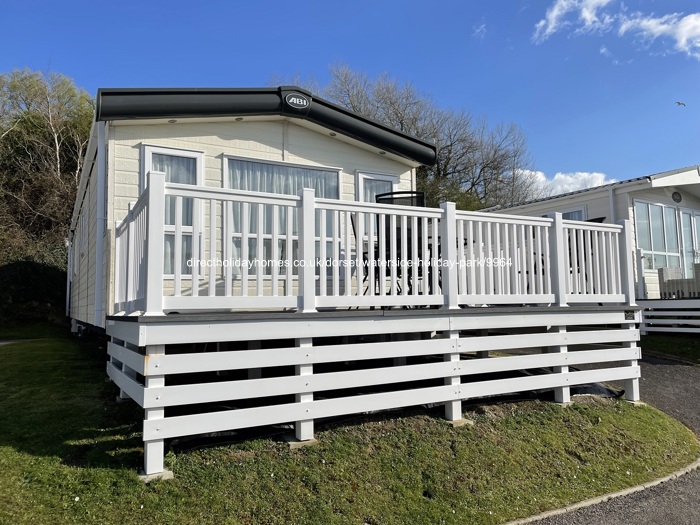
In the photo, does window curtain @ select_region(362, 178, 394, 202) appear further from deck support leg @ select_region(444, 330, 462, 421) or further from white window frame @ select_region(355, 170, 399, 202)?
deck support leg @ select_region(444, 330, 462, 421)

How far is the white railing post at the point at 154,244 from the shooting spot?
10.6 feet

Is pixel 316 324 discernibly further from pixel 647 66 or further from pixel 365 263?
pixel 647 66

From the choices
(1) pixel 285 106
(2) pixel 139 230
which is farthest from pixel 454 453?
(1) pixel 285 106

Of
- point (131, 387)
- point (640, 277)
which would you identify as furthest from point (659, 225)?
point (131, 387)

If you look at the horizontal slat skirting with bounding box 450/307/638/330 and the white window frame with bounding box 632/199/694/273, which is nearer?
the horizontal slat skirting with bounding box 450/307/638/330

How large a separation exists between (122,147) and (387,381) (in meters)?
4.01

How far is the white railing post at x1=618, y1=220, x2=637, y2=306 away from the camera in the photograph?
17.9ft

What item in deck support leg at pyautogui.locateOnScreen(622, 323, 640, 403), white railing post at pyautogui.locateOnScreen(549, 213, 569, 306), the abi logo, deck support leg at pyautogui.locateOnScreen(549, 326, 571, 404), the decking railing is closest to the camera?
the decking railing

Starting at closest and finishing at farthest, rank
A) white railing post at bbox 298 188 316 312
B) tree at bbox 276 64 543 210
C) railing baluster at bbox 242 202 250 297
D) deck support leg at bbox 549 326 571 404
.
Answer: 1. railing baluster at bbox 242 202 250 297
2. white railing post at bbox 298 188 316 312
3. deck support leg at bbox 549 326 571 404
4. tree at bbox 276 64 543 210

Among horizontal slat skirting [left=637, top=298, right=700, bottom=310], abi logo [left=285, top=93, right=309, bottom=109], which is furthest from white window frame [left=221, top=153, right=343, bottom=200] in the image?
horizontal slat skirting [left=637, top=298, right=700, bottom=310]

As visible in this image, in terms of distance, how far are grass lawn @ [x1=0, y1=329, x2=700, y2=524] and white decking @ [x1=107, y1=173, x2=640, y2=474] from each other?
233 mm

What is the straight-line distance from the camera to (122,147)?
547 cm

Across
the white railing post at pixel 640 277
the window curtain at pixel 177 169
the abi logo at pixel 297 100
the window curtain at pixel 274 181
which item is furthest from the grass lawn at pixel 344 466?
the white railing post at pixel 640 277

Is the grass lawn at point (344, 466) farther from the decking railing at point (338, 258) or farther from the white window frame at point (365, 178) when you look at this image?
the white window frame at point (365, 178)
